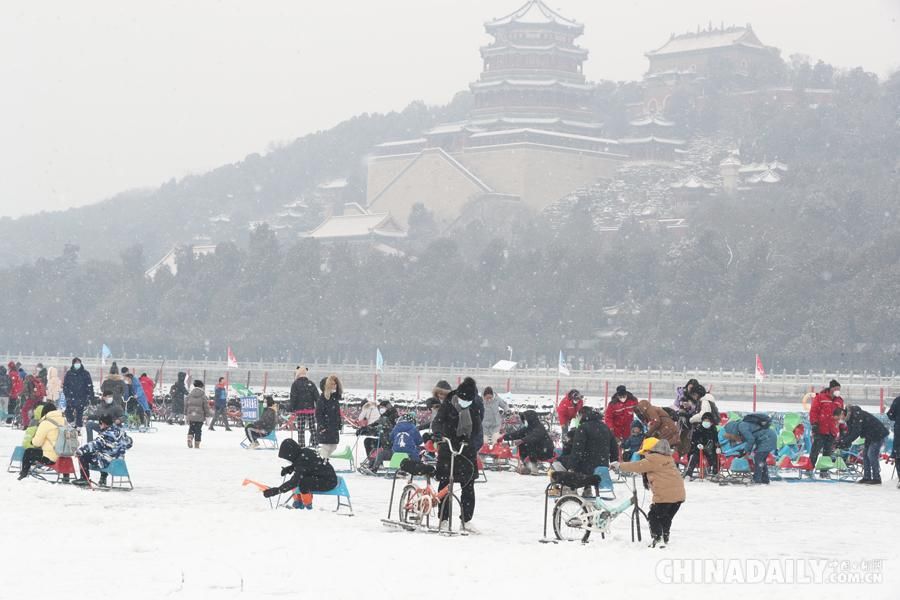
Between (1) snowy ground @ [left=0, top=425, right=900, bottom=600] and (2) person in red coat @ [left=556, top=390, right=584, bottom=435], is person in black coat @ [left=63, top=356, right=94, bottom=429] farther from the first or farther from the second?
(2) person in red coat @ [left=556, top=390, right=584, bottom=435]

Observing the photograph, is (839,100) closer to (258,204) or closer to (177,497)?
(258,204)

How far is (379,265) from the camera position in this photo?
90875 millimetres

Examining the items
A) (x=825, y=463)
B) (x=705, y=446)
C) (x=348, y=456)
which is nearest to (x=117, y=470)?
(x=348, y=456)

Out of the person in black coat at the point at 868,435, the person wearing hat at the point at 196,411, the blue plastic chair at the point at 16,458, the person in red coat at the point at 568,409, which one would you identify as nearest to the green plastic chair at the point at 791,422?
the person in black coat at the point at 868,435

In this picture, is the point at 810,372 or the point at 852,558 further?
the point at 810,372

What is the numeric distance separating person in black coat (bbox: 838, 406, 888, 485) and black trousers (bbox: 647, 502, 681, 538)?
25.1ft

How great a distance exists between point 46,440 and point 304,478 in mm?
3643

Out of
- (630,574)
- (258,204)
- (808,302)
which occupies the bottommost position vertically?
(630,574)

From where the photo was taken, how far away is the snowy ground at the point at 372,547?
13.1m

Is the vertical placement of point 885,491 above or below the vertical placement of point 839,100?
below

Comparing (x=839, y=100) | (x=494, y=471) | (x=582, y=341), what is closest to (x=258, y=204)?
(x=839, y=100)

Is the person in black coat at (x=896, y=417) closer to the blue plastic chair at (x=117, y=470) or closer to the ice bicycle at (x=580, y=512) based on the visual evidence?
the ice bicycle at (x=580, y=512)

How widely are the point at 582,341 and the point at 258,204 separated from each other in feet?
304

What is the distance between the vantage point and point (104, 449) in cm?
1950
